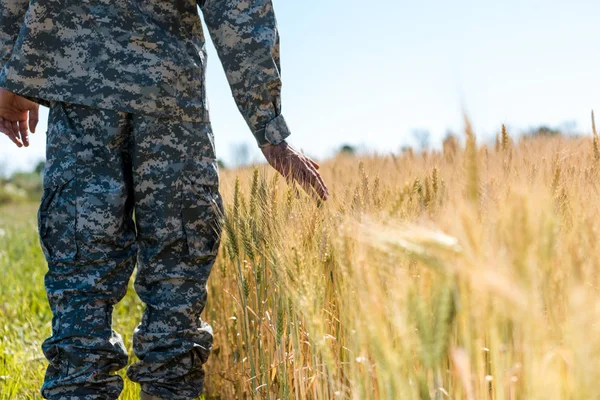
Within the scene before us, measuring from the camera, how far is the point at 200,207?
2.03m

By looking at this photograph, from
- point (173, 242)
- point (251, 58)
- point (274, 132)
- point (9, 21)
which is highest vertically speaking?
point (9, 21)

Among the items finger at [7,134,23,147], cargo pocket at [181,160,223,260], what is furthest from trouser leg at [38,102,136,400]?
finger at [7,134,23,147]

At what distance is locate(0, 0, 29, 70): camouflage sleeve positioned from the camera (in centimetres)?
217

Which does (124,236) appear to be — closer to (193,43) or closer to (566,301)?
(193,43)

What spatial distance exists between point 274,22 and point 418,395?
4.72 feet

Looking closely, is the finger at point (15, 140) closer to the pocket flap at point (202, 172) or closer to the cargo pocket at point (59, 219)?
the cargo pocket at point (59, 219)

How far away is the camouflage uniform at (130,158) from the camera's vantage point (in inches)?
74.9

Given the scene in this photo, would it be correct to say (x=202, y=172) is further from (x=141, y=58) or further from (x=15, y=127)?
(x=15, y=127)

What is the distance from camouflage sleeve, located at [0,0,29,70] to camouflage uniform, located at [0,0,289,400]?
0.11 m

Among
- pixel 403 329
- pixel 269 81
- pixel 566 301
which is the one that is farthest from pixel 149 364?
pixel 566 301

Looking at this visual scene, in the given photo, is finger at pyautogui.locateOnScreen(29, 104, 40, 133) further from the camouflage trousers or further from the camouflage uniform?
the camouflage trousers

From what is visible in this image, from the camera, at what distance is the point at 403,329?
2.92 ft

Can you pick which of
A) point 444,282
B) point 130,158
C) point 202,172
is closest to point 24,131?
point 130,158

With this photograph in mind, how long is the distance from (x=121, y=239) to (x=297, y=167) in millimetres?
614
